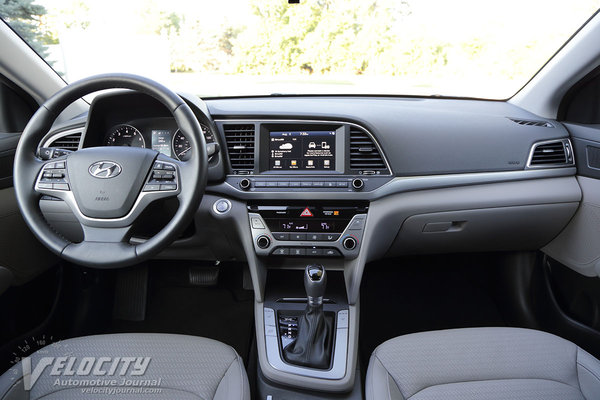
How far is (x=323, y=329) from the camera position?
5.61ft

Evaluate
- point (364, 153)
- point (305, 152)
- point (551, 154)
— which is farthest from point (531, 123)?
point (305, 152)

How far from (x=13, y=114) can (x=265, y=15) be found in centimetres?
142

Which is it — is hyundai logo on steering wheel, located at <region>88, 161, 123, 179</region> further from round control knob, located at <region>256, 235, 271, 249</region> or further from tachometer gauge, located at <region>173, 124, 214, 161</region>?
round control knob, located at <region>256, 235, 271, 249</region>

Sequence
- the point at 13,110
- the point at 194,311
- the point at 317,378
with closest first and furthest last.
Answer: the point at 317,378 → the point at 13,110 → the point at 194,311

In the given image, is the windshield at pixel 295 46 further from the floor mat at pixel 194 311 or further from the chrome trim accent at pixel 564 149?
the floor mat at pixel 194 311

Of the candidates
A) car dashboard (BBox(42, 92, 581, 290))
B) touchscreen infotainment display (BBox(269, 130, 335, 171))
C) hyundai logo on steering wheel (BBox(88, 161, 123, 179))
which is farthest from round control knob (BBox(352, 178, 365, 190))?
hyundai logo on steering wheel (BBox(88, 161, 123, 179))

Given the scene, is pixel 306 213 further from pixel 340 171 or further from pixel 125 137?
pixel 125 137

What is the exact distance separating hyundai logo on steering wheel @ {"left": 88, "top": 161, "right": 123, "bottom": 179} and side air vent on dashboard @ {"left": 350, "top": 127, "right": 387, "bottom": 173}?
89 cm

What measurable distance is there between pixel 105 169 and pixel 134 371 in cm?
62

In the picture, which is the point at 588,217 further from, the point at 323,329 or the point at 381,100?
the point at 323,329

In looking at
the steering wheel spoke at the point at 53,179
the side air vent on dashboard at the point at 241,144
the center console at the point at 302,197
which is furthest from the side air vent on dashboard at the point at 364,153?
the steering wheel spoke at the point at 53,179

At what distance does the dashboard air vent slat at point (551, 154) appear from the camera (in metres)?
1.89

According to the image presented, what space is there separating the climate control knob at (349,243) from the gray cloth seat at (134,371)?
2.07 ft

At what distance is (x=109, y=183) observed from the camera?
4.52ft
